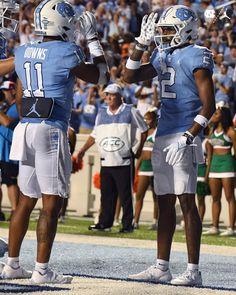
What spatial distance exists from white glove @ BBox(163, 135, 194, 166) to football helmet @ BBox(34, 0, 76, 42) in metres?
1.06

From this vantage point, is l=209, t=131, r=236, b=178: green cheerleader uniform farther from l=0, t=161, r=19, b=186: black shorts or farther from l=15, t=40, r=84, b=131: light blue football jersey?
l=15, t=40, r=84, b=131: light blue football jersey

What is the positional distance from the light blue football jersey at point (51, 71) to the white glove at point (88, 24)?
0.24 metres

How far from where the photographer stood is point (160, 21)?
8.13 m

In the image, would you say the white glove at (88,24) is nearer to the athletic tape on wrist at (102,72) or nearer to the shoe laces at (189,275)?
the athletic tape on wrist at (102,72)

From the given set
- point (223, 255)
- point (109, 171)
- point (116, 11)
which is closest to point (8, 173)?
point (109, 171)

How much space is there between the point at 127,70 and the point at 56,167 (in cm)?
110

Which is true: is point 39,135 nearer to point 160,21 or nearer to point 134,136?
point 160,21

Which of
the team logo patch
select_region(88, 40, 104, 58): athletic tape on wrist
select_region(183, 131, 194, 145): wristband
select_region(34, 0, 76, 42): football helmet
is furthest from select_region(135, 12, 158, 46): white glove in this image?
the team logo patch

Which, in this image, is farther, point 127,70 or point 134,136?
point 134,136

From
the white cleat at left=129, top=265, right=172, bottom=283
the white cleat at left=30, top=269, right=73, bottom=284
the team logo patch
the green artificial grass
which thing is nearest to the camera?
the white cleat at left=30, top=269, right=73, bottom=284

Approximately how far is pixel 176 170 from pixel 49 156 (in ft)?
3.18

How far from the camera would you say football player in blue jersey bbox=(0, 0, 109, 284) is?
758 centimetres

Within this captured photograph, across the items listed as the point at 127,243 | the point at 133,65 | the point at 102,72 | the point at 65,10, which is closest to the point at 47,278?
the point at 102,72

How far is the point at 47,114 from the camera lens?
24.9 ft
